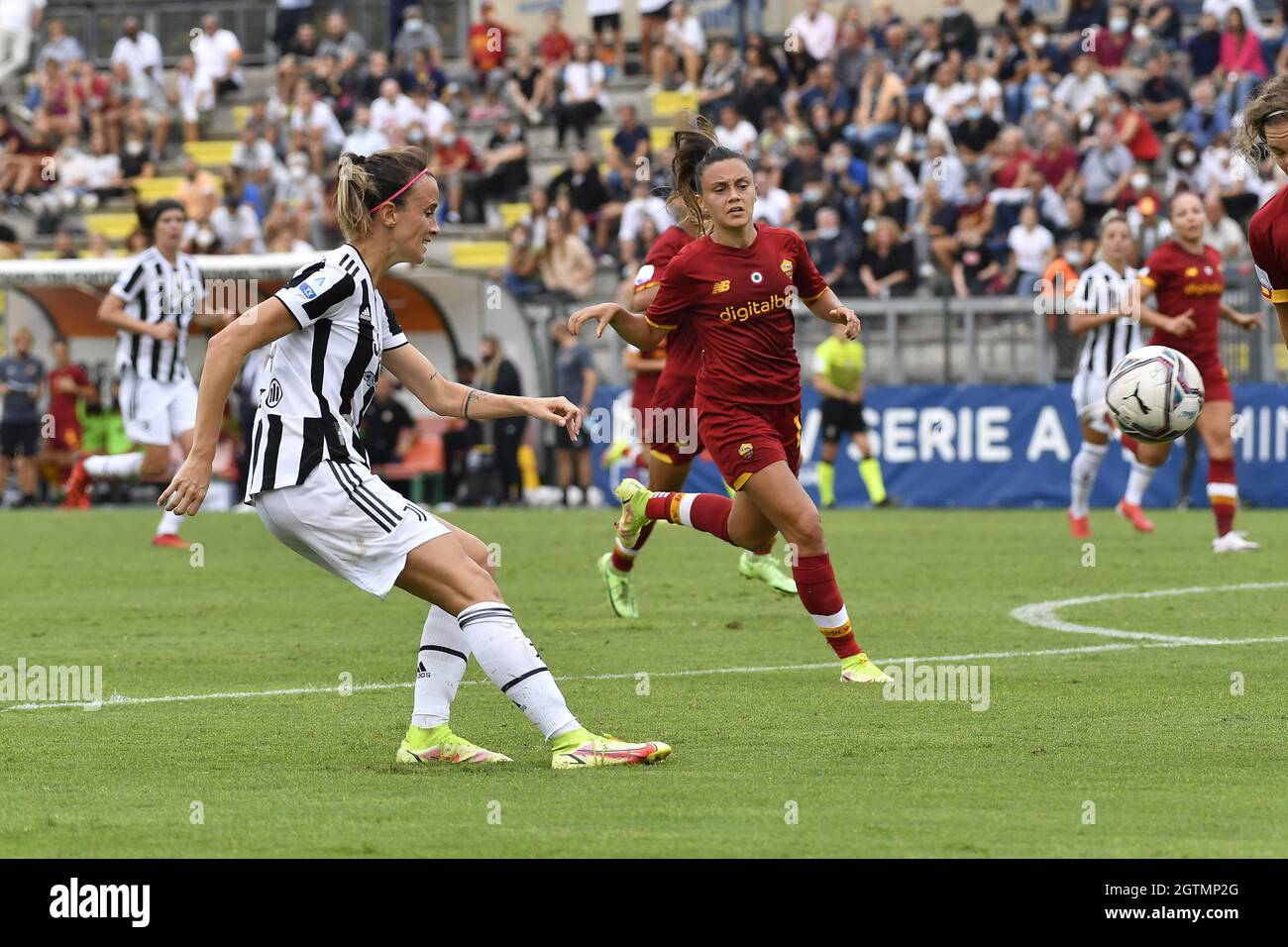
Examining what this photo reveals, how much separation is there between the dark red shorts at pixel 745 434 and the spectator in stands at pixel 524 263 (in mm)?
17578

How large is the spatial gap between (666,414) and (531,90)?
2038 cm

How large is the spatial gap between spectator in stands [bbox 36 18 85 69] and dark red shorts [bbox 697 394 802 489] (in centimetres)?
2767

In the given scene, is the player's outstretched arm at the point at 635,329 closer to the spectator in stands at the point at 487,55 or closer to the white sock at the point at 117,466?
the white sock at the point at 117,466

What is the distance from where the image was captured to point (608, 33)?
104 feet

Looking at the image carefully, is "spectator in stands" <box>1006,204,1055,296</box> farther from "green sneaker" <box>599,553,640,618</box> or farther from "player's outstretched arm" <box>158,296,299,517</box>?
"player's outstretched arm" <box>158,296,299,517</box>

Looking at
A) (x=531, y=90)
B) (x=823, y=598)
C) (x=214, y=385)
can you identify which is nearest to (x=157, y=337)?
(x=823, y=598)

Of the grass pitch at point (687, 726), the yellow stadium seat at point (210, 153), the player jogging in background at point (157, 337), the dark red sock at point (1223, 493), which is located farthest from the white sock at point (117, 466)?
the yellow stadium seat at point (210, 153)

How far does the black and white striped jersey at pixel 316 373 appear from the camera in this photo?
6.73 meters

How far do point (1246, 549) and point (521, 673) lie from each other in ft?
33.7

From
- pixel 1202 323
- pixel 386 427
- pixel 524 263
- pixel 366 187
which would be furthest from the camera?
pixel 524 263

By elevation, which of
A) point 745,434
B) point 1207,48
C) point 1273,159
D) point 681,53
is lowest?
point 745,434

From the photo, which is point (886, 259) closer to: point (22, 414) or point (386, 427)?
point (386, 427)

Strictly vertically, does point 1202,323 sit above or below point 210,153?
below
